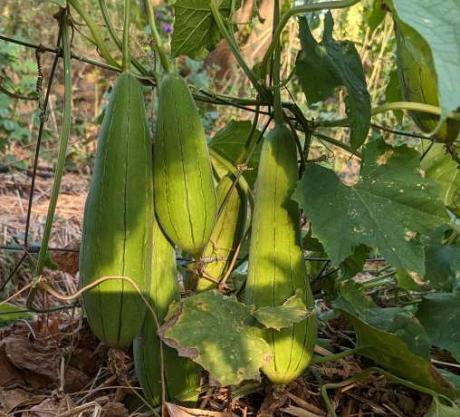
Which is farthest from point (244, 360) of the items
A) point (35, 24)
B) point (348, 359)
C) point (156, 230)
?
point (35, 24)

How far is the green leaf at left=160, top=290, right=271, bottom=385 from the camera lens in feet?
3.08

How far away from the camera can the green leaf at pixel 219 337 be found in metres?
0.94

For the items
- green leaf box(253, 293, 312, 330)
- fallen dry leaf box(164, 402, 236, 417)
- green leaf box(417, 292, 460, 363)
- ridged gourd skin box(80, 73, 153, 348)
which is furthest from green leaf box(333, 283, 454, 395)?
ridged gourd skin box(80, 73, 153, 348)

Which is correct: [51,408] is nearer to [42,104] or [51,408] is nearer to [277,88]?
[42,104]

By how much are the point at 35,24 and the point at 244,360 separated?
173 inches

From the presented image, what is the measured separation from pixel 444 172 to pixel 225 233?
601mm

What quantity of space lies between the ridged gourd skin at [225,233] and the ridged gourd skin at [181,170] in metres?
0.16

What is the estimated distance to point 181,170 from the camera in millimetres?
1021

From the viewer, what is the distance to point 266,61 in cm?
118

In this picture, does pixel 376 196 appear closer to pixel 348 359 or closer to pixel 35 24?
pixel 348 359

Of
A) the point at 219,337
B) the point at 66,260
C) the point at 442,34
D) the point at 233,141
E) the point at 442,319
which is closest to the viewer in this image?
the point at 442,34

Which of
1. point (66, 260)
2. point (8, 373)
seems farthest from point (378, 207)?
point (66, 260)

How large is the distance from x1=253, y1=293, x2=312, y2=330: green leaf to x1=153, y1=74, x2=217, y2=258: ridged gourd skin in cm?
16

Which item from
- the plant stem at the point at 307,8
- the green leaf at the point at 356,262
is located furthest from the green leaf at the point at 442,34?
the green leaf at the point at 356,262
